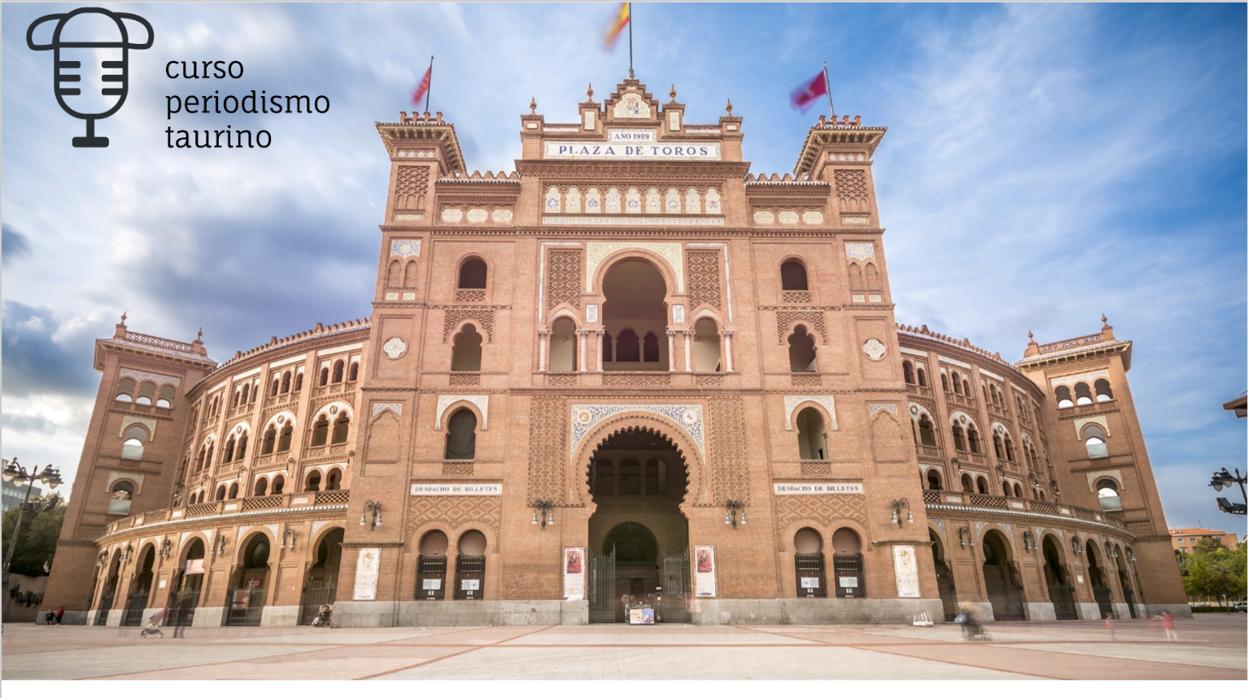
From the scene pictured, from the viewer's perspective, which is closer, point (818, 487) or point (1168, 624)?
point (1168, 624)

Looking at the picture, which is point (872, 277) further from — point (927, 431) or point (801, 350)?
point (927, 431)

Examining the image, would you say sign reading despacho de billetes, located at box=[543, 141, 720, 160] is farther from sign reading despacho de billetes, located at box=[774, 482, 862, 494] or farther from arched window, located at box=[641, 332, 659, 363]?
sign reading despacho de billetes, located at box=[774, 482, 862, 494]

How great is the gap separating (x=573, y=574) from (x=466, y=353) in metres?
10.2

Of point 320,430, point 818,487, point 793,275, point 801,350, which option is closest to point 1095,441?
point 801,350

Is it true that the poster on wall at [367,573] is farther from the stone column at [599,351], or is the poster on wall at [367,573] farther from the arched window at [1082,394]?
the arched window at [1082,394]

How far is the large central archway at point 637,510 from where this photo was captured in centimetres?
2916

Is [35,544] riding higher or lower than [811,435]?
lower

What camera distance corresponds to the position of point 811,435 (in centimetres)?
2833

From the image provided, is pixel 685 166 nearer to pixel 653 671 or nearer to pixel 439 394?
pixel 439 394

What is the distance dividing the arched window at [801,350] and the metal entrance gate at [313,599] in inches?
837

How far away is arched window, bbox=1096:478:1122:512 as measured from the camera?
138 ft

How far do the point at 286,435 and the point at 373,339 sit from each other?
49.5 ft

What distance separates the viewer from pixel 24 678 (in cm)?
829

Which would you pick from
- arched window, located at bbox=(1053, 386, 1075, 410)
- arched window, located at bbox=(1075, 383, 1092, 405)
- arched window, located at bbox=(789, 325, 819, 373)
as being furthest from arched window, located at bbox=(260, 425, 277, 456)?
arched window, located at bbox=(1075, 383, 1092, 405)
